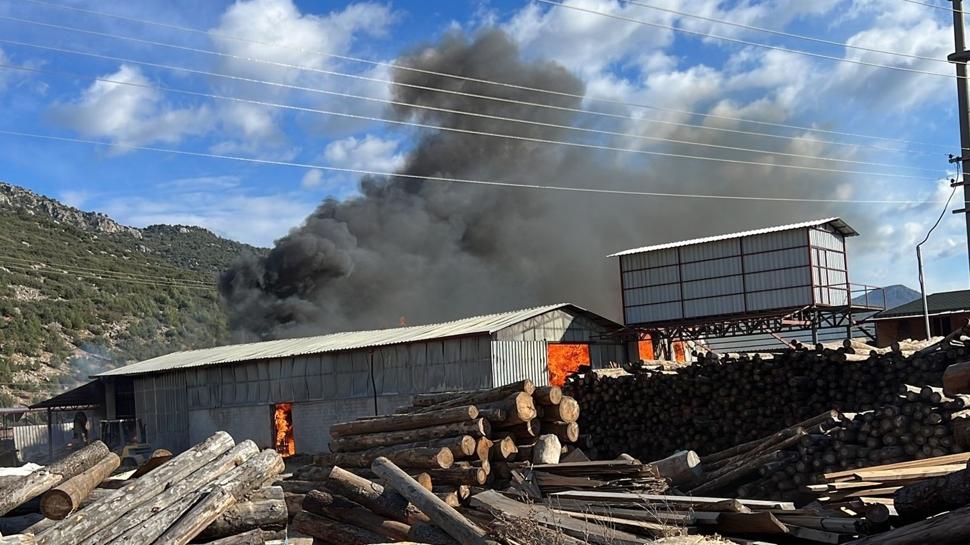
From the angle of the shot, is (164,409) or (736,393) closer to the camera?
(736,393)

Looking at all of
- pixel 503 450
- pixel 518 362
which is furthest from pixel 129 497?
pixel 518 362

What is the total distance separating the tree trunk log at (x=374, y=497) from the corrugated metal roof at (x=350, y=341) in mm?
12479

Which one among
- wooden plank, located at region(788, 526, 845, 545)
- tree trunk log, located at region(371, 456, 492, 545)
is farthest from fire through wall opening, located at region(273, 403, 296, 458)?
wooden plank, located at region(788, 526, 845, 545)

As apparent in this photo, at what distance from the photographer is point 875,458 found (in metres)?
13.5

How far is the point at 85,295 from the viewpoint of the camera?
66750 mm

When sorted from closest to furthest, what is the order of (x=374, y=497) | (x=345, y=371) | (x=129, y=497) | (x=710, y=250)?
(x=129, y=497) < (x=374, y=497) < (x=345, y=371) < (x=710, y=250)

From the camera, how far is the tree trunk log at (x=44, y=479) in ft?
30.1

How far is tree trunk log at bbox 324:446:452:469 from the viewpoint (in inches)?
579

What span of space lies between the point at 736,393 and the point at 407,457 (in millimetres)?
7212

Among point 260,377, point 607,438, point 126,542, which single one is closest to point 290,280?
point 260,377

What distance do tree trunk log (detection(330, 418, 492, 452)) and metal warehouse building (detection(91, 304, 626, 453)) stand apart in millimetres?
9035

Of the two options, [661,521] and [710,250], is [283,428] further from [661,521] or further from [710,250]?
[661,521]

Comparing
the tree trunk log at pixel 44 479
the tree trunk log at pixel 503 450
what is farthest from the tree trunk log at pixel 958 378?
the tree trunk log at pixel 503 450

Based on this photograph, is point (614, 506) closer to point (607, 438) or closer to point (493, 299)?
point (607, 438)
